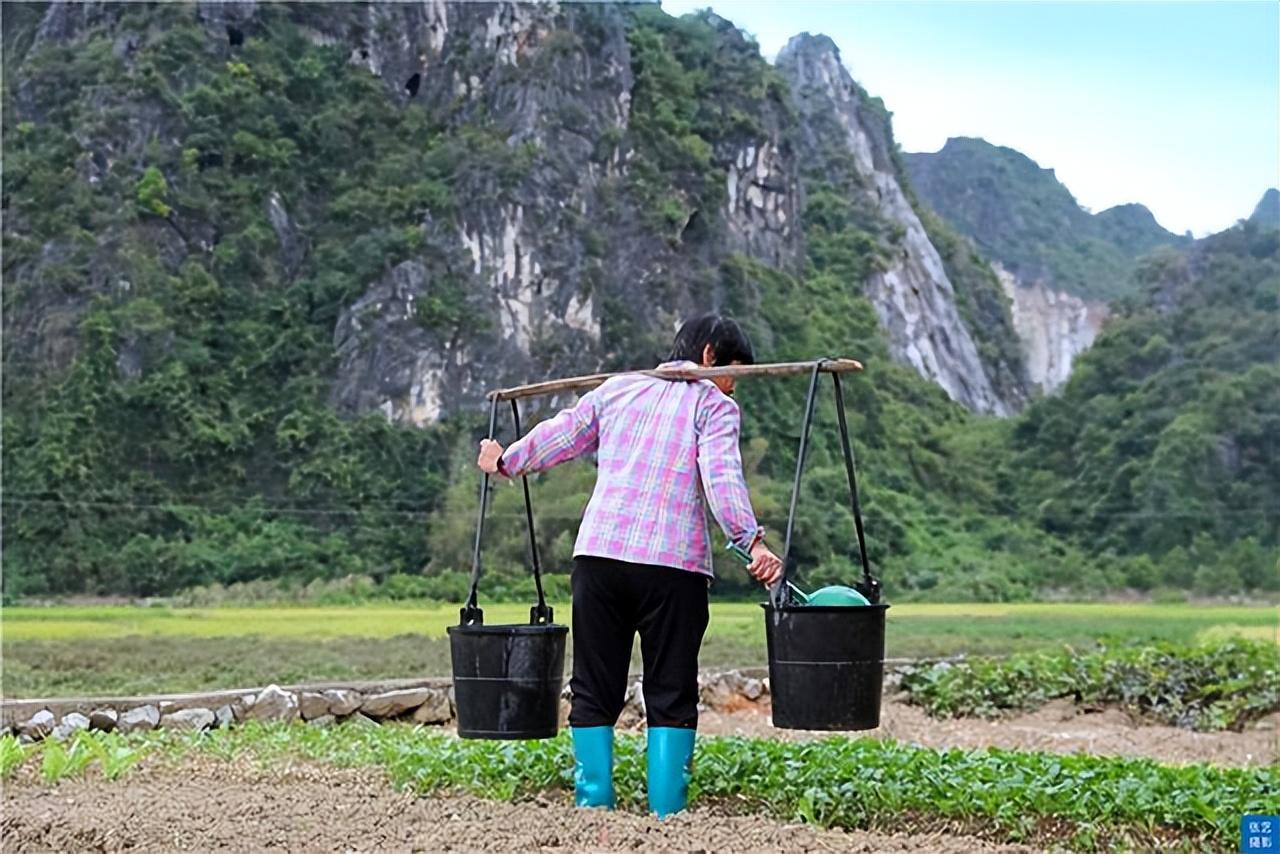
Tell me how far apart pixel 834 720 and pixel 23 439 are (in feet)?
70.8

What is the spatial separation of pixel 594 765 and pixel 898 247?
45.3 metres

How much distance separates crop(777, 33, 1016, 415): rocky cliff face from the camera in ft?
148

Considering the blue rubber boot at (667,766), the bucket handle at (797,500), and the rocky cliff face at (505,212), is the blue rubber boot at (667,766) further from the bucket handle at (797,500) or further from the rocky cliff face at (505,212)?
the rocky cliff face at (505,212)

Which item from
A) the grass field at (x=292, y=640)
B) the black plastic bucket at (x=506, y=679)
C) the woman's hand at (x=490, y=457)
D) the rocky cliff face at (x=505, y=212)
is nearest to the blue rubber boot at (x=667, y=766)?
the black plastic bucket at (x=506, y=679)

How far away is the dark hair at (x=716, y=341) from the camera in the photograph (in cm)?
405

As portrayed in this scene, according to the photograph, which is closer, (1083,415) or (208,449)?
(208,449)

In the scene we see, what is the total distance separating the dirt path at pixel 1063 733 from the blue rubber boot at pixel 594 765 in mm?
3708

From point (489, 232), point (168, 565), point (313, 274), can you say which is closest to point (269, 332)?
point (313, 274)

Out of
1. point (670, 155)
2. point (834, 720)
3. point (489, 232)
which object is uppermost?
point (670, 155)

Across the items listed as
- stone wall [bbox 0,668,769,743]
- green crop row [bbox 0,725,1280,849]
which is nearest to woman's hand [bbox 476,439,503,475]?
green crop row [bbox 0,725,1280,849]

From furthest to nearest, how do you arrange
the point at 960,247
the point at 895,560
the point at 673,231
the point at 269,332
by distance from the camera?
1. the point at 960,247
2. the point at 673,231
3. the point at 269,332
4. the point at 895,560

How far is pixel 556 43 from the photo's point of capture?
122 feet

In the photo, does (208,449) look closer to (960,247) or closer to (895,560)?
(895,560)

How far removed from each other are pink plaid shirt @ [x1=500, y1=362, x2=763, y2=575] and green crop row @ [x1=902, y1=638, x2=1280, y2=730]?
6500mm
